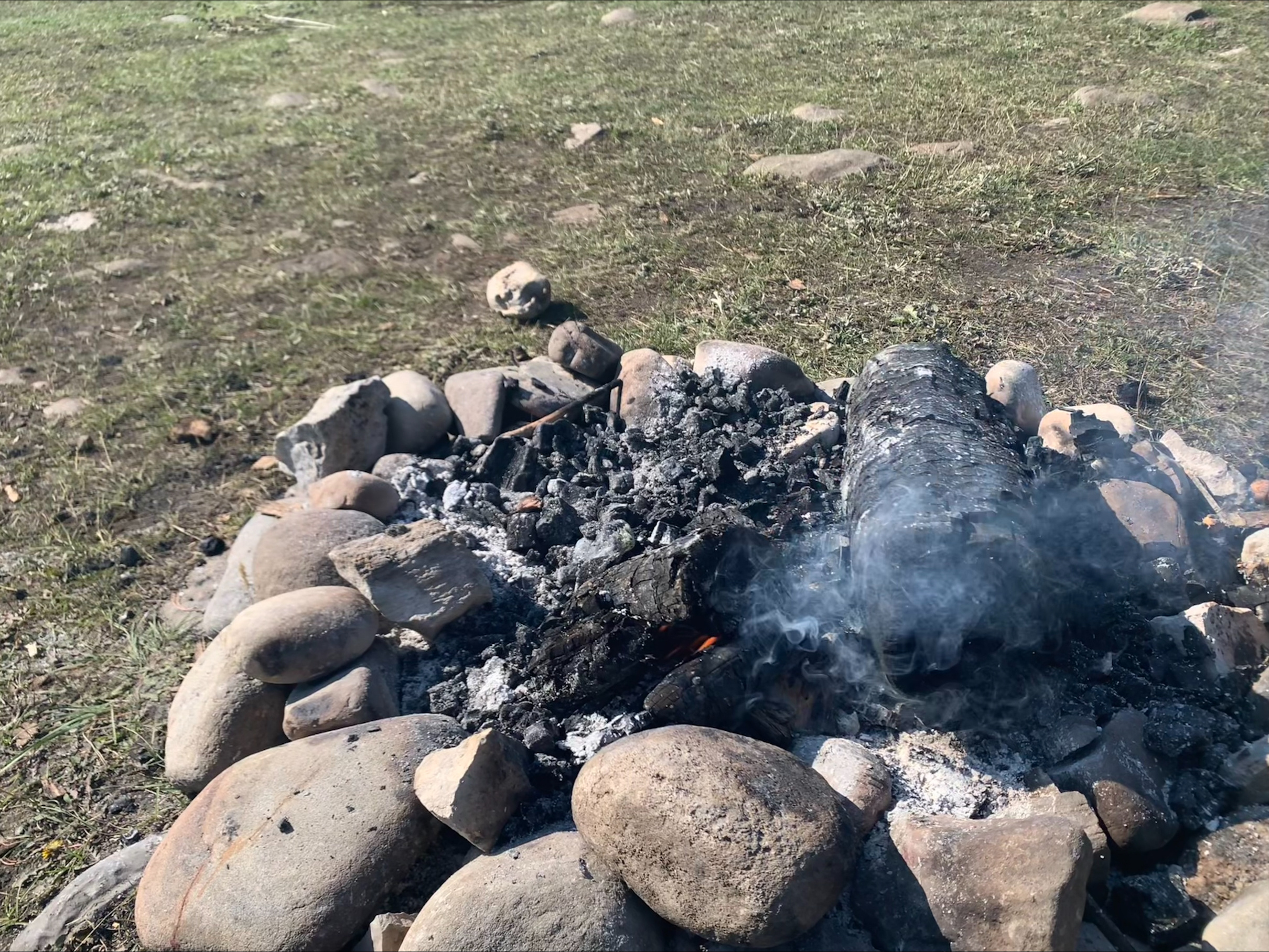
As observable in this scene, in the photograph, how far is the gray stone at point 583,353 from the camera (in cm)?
457

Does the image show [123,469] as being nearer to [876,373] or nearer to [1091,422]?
[876,373]

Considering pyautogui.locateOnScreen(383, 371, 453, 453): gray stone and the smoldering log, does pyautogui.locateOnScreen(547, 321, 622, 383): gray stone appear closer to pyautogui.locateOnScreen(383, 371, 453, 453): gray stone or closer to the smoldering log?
pyautogui.locateOnScreen(383, 371, 453, 453): gray stone

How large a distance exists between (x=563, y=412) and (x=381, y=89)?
21.6 feet

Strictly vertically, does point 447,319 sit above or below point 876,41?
below

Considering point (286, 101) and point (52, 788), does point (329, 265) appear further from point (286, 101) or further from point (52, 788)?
point (52, 788)

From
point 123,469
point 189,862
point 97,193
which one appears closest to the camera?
point 189,862

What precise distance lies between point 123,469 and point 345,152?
4.27 metres

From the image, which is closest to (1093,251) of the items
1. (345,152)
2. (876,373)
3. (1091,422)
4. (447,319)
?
(1091,422)

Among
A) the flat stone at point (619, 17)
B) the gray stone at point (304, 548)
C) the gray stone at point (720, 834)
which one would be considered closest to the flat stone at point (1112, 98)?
the flat stone at point (619, 17)

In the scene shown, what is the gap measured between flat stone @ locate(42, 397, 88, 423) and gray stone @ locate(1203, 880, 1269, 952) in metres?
5.14

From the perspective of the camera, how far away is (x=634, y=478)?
147 inches

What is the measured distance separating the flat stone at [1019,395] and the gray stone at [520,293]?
103 inches

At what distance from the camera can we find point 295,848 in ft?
8.29

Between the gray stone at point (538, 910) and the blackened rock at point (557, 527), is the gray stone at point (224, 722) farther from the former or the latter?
the blackened rock at point (557, 527)
